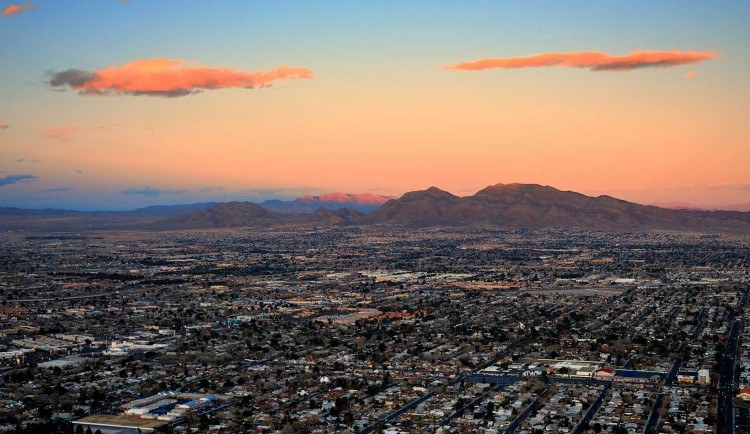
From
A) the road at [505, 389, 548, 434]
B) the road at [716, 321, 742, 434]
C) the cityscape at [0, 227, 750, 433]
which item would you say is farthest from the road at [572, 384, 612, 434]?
the road at [716, 321, 742, 434]

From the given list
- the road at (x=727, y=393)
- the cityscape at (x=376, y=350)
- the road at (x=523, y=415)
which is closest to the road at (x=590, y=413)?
the cityscape at (x=376, y=350)

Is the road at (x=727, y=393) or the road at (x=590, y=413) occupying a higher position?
the road at (x=727, y=393)

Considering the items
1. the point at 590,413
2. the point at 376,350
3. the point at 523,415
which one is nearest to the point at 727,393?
the point at 590,413

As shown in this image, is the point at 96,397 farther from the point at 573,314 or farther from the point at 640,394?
the point at 573,314

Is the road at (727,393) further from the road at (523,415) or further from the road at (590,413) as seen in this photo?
the road at (523,415)

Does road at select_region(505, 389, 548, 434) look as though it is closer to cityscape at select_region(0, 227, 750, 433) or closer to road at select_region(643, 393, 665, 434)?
cityscape at select_region(0, 227, 750, 433)

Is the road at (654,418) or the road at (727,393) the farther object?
the road at (727,393)

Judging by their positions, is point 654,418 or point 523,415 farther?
point 523,415

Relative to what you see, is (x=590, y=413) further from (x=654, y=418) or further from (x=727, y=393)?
(x=727, y=393)

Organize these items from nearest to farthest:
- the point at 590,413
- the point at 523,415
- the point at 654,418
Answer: the point at 654,418
the point at 523,415
the point at 590,413

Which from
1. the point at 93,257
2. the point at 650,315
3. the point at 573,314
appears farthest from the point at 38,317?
the point at 93,257

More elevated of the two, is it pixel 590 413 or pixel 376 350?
pixel 376 350
